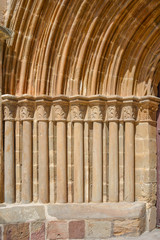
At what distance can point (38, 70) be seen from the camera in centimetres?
479

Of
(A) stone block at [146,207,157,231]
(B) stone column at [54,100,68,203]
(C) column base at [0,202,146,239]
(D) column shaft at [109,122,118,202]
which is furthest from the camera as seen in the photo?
(A) stone block at [146,207,157,231]

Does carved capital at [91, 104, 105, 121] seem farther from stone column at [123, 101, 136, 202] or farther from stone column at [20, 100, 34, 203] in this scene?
stone column at [20, 100, 34, 203]

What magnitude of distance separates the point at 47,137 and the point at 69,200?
108cm

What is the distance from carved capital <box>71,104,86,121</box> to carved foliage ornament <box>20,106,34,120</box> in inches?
26.0

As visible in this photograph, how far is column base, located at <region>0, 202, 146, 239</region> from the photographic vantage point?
14.9 feet

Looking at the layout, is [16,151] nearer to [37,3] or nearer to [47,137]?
[47,137]

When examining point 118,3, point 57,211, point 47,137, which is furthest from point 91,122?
Result: point 118,3

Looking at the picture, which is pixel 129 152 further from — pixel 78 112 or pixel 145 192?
pixel 78 112

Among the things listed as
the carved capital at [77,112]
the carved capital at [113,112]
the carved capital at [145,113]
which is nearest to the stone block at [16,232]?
the carved capital at [77,112]

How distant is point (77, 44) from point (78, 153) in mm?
1767

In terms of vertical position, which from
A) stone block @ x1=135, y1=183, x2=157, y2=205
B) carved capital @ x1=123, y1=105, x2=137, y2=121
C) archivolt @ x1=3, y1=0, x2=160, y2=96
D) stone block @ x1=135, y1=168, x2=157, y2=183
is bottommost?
stone block @ x1=135, y1=183, x2=157, y2=205

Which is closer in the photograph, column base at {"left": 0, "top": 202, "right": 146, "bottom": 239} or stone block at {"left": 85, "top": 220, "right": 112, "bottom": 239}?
column base at {"left": 0, "top": 202, "right": 146, "bottom": 239}

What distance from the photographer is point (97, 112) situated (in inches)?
191

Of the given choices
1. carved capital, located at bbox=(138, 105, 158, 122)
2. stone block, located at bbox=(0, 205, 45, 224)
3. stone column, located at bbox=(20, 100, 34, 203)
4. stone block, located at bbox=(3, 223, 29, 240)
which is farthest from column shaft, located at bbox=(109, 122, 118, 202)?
stone block, located at bbox=(3, 223, 29, 240)
